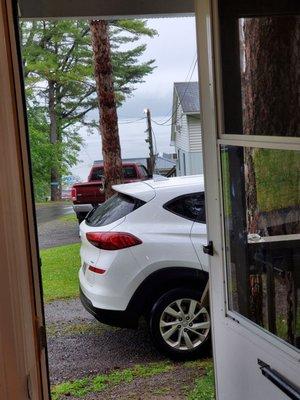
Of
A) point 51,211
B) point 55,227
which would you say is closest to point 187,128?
point 51,211

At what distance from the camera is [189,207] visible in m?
4.12

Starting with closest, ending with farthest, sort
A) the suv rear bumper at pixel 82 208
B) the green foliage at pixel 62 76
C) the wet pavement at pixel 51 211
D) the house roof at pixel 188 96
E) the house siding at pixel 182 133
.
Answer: the suv rear bumper at pixel 82 208 → the wet pavement at pixel 51 211 → the green foliage at pixel 62 76 → the house roof at pixel 188 96 → the house siding at pixel 182 133

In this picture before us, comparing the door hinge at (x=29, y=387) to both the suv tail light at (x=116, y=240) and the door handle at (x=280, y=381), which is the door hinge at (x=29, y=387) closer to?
the door handle at (x=280, y=381)

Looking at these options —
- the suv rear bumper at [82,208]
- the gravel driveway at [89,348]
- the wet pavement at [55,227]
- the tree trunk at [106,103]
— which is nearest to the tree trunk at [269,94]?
the gravel driveway at [89,348]

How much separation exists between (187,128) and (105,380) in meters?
12.6

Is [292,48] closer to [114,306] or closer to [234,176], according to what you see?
[234,176]

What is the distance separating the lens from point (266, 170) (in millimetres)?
1938

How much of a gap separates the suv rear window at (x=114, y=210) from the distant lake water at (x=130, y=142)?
38.4ft

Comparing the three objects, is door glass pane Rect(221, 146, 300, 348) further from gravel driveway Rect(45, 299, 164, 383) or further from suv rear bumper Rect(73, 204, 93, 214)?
suv rear bumper Rect(73, 204, 93, 214)

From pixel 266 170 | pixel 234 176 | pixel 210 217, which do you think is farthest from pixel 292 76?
pixel 210 217

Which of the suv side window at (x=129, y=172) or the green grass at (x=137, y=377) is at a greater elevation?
the suv side window at (x=129, y=172)

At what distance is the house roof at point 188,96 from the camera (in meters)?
15.5

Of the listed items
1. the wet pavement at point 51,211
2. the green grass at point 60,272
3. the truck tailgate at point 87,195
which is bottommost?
the wet pavement at point 51,211

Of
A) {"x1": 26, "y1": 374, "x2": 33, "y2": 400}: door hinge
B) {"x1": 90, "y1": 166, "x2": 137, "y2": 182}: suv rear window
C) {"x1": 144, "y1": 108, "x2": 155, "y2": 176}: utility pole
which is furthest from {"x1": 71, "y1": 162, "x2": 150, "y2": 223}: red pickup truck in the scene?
{"x1": 26, "y1": 374, "x2": 33, "y2": 400}: door hinge
